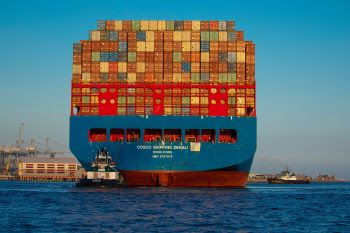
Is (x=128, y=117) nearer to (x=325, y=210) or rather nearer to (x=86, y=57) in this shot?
(x=86, y=57)

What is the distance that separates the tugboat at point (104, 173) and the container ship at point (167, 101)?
87cm

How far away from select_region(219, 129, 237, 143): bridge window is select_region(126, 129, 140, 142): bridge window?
10.8 m

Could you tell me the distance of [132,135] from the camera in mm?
80000

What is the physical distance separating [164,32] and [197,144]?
16555 mm

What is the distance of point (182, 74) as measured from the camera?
270 feet

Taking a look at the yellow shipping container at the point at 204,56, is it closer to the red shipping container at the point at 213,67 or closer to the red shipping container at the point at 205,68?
the red shipping container at the point at 205,68

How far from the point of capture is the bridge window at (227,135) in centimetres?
8075

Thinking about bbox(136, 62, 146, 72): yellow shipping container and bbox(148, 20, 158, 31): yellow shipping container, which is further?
bbox(148, 20, 158, 31): yellow shipping container

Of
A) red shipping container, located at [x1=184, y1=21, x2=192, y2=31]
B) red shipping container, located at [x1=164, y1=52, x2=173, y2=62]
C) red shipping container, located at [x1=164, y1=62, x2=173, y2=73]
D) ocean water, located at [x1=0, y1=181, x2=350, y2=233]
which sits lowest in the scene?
ocean water, located at [x1=0, y1=181, x2=350, y2=233]

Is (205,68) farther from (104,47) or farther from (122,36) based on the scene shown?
(104,47)

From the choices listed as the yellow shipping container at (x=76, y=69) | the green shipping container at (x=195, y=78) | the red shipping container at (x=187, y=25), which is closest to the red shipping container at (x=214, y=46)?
the red shipping container at (x=187, y=25)

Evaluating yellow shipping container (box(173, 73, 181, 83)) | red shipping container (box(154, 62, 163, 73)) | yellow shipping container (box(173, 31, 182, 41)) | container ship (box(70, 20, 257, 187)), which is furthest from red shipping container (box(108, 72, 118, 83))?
yellow shipping container (box(173, 31, 182, 41))

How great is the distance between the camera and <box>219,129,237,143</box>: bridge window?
8075 cm

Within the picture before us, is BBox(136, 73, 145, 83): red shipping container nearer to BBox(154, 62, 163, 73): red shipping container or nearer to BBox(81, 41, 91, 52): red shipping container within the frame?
BBox(154, 62, 163, 73): red shipping container
